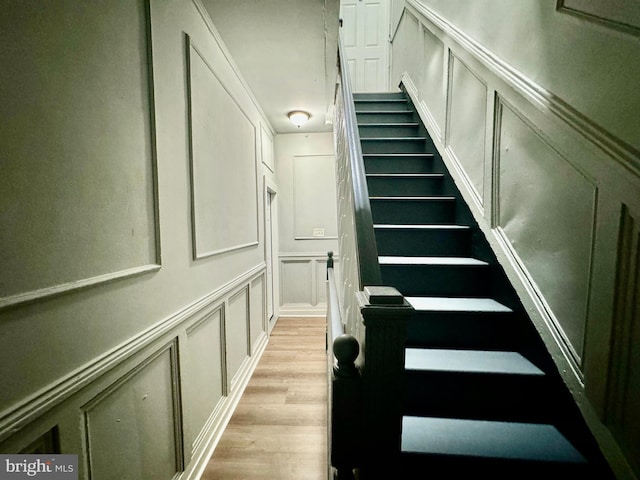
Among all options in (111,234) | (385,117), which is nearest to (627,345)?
(111,234)

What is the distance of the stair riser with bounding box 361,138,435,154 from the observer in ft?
7.82

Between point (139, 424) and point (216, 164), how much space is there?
152cm

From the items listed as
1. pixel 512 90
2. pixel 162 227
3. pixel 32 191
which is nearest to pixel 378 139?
pixel 512 90

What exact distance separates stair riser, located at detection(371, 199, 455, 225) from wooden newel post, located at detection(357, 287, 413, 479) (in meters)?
1.22

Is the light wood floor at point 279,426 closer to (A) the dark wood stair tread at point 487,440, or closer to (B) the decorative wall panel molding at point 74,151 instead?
(A) the dark wood stair tread at point 487,440

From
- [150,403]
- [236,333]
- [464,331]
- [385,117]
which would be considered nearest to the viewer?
[150,403]

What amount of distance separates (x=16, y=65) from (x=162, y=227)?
2.27ft

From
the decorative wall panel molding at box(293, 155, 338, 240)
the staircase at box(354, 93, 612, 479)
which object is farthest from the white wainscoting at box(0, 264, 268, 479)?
the decorative wall panel molding at box(293, 155, 338, 240)

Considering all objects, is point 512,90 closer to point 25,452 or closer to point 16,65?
point 16,65

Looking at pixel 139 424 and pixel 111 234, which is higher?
pixel 111 234

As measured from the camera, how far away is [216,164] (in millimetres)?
1891

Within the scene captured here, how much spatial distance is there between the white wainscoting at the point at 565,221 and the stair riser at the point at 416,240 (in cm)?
21

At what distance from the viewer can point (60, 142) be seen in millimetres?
756

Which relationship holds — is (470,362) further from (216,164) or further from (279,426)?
(216,164)
